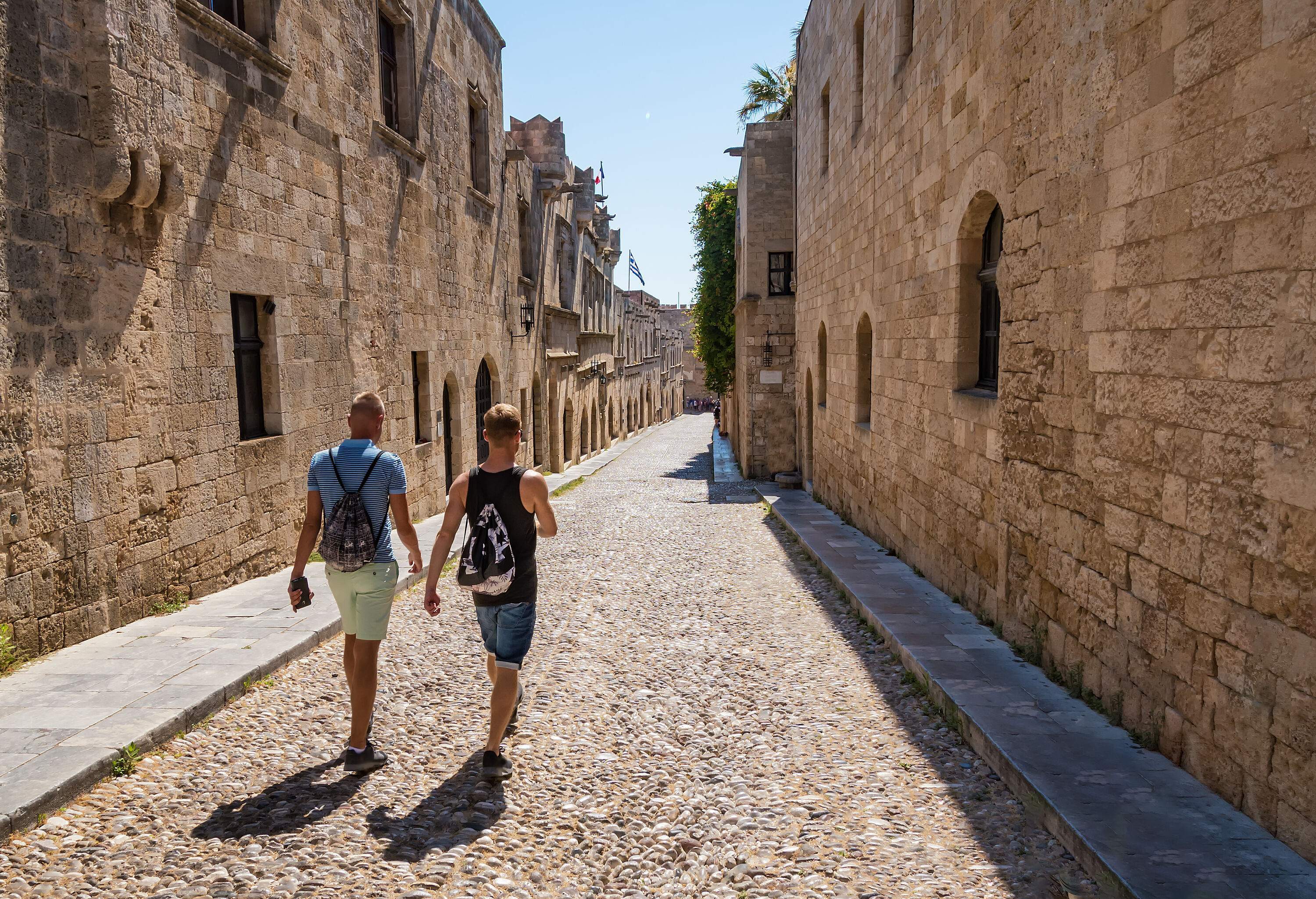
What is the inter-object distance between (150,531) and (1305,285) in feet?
22.2

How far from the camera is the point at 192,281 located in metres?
6.48

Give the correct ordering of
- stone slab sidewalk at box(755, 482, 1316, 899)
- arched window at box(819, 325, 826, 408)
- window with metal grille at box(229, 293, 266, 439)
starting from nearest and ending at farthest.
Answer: stone slab sidewalk at box(755, 482, 1316, 899), window with metal grille at box(229, 293, 266, 439), arched window at box(819, 325, 826, 408)

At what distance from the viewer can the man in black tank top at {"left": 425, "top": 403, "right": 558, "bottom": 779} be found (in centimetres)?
374

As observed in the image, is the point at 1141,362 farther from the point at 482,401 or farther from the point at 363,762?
the point at 482,401

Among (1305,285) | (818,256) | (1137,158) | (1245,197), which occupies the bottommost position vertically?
(1305,285)

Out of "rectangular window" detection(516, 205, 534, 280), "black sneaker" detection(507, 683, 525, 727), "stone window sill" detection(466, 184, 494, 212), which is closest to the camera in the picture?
"black sneaker" detection(507, 683, 525, 727)

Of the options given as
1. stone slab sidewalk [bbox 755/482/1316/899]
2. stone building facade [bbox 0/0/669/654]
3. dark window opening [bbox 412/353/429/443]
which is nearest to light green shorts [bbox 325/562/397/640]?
stone building facade [bbox 0/0/669/654]

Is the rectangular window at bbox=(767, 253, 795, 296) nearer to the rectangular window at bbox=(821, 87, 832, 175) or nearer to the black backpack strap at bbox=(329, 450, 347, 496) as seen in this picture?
the rectangular window at bbox=(821, 87, 832, 175)

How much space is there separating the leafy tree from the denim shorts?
22004 millimetres

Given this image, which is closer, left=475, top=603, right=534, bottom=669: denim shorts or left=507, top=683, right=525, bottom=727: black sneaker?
left=475, top=603, right=534, bottom=669: denim shorts

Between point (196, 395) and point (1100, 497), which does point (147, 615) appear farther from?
point (1100, 497)

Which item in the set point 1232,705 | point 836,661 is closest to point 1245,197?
point 1232,705

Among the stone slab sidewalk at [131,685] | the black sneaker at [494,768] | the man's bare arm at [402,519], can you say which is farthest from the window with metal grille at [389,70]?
the black sneaker at [494,768]

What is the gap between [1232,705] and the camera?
3.23 metres
